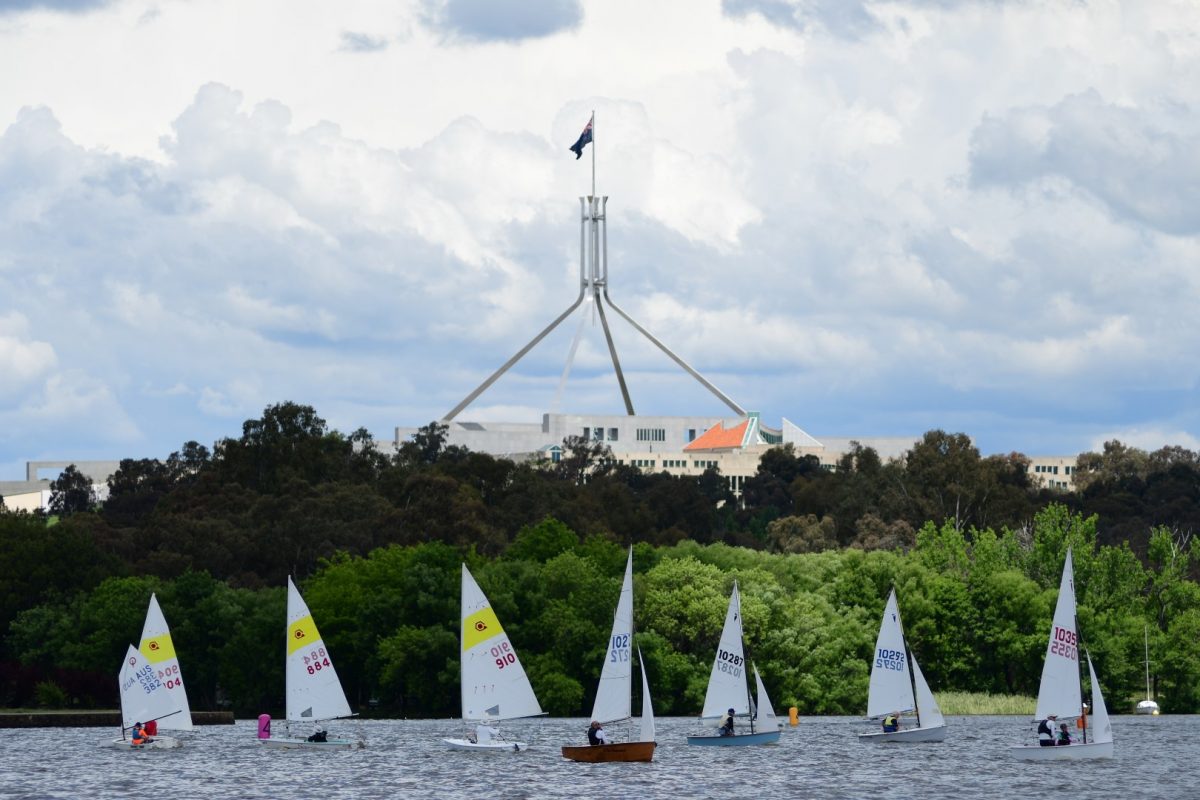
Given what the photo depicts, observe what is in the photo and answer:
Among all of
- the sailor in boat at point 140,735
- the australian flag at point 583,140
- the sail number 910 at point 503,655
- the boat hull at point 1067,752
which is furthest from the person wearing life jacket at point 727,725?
the australian flag at point 583,140

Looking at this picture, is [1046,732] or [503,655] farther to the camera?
[503,655]

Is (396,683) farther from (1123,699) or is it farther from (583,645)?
(1123,699)

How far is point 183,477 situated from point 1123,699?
92201 millimetres

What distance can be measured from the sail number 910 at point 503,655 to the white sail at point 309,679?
24.9 feet

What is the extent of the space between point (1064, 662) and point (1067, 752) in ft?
17.6

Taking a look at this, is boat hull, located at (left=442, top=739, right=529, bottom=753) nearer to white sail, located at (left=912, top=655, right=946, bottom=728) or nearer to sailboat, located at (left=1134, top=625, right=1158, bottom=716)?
white sail, located at (left=912, top=655, right=946, bottom=728)

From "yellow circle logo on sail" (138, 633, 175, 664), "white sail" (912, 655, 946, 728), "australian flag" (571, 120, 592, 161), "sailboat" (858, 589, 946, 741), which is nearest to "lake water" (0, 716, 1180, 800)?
"sailboat" (858, 589, 946, 741)

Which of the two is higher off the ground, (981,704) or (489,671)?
(489,671)

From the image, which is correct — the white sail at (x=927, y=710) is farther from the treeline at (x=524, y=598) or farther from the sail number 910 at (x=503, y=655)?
the sail number 910 at (x=503, y=655)

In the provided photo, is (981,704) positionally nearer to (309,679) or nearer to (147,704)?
(309,679)

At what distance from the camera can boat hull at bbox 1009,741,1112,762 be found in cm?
6444

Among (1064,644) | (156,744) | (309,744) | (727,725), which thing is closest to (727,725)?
(727,725)

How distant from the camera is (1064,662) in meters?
62.1

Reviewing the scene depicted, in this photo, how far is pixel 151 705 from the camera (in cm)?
7606
